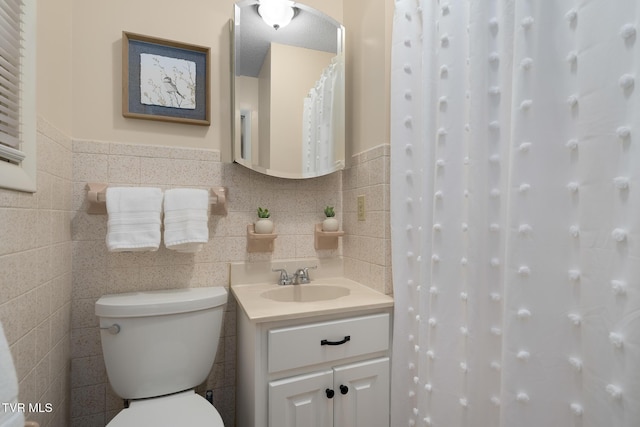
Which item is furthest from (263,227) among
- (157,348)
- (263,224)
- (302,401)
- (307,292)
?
(302,401)

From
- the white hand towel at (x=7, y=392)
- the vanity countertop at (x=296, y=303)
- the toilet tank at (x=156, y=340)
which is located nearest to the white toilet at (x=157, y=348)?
the toilet tank at (x=156, y=340)

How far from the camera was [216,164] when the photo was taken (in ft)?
4.74

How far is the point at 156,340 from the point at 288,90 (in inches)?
49.0

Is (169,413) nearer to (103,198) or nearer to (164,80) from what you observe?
(103,198)

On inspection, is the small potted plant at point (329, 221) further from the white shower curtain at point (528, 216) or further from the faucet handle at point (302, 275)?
the white shower curtain at point (528, 216)

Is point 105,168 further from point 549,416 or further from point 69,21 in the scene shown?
point 549,416

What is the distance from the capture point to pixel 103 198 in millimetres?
1192

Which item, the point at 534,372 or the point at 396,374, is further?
the point at 396,374

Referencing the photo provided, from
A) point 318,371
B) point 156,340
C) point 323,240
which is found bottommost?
point 318,371

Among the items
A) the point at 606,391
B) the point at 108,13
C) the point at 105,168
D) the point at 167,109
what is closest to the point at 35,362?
the point at 105,168

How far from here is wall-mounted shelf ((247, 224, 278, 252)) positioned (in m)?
1.43

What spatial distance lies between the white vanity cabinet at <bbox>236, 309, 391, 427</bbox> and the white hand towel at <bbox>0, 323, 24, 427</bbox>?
0.59 meters

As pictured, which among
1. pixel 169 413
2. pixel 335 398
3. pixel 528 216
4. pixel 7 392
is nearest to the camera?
pixel 7 392

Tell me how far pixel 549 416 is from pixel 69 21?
206 centimetres
